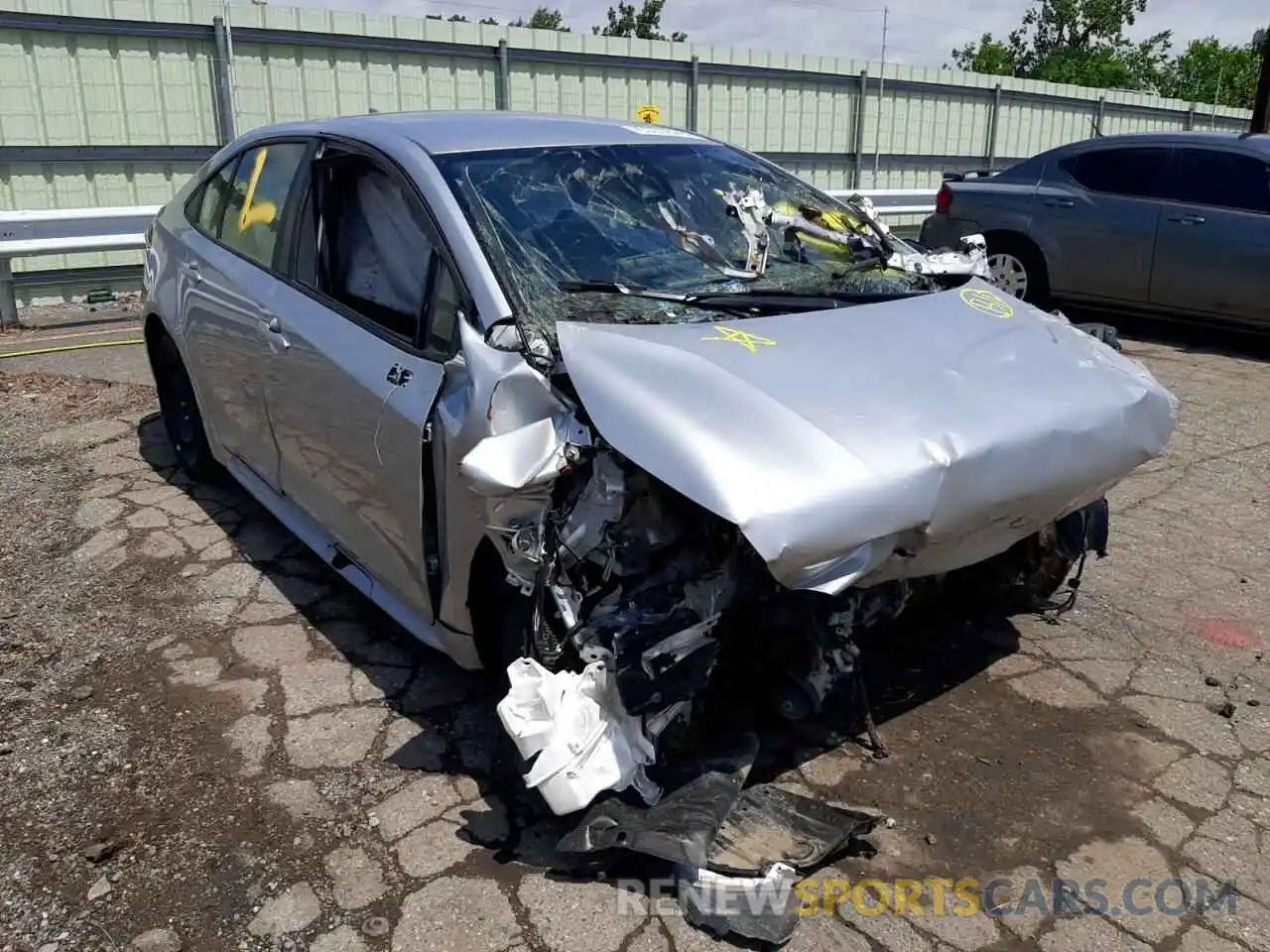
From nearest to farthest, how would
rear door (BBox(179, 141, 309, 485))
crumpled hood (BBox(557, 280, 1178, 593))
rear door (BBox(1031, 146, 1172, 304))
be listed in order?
crumpled hood (BBox(557, 280, 1178, 593))
rear door (BBox(179, 141, 309, 485))
rear door (BBox(1031, 146, 1172, 304))

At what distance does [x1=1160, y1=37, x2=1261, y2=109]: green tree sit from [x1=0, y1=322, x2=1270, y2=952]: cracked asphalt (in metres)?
35.9

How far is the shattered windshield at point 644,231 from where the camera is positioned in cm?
310

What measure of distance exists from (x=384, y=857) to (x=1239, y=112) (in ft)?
81.7

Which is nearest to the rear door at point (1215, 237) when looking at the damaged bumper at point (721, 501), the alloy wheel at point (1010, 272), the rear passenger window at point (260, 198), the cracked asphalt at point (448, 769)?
the alloy wheel at point (1010, 272)

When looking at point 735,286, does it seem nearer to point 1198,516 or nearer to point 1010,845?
point 1010,845

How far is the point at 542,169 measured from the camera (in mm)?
3496

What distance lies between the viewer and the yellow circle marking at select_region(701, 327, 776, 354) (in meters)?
2.85

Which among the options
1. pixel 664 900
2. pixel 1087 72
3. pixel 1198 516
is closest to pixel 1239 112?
pixel 1087 72

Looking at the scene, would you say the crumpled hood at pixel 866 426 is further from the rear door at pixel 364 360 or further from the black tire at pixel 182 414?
the black tire at pixel 182 414

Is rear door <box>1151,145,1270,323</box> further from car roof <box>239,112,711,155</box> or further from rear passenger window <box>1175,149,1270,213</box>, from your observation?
car roof <box>239,112,711,155</box>

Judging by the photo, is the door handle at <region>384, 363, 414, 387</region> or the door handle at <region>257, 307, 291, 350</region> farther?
the door handle at <region>257, 307, 291, 350</region>

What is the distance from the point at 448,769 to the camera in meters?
3.09

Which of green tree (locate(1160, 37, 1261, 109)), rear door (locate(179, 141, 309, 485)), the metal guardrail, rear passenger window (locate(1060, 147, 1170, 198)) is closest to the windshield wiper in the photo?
rear door (locate(179, 141, 309, 485))

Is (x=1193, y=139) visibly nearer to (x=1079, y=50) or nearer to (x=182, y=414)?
(x=182, y=414)
